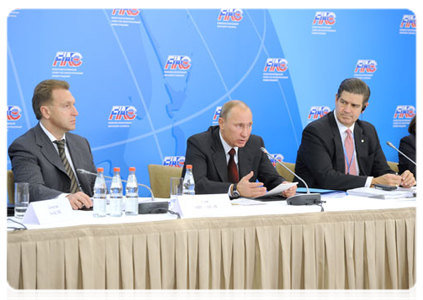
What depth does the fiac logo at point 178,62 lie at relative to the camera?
17.0ft

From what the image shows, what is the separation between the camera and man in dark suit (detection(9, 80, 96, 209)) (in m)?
3.20

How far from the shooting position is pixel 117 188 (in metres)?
2.53

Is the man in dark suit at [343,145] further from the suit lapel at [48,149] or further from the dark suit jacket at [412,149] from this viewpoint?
the suit lapel at [48,149]

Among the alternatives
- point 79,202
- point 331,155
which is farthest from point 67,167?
point 331,155

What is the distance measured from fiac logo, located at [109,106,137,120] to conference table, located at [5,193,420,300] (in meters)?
2.41

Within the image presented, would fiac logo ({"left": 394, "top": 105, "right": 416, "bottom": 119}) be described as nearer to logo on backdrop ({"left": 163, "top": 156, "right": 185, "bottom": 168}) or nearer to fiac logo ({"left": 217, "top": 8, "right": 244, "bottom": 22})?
fiac logo ({"left": 217, "top": 8, "right": 244, "bottom": 22})

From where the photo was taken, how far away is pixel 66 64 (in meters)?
4.88

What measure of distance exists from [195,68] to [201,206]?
9.44 feet

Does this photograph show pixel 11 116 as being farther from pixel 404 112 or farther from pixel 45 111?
pixel 404 112

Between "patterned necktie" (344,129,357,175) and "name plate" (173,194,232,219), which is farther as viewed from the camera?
"patterned necktie" (344,129,357,175)

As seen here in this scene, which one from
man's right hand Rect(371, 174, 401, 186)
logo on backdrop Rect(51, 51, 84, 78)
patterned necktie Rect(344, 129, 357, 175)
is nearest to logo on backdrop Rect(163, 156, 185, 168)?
logo on backdrop Rect(51, 51, 84, 78)

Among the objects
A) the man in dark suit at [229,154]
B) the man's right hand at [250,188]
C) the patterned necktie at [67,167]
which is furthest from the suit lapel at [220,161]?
the patterned necktie at [67,167]
